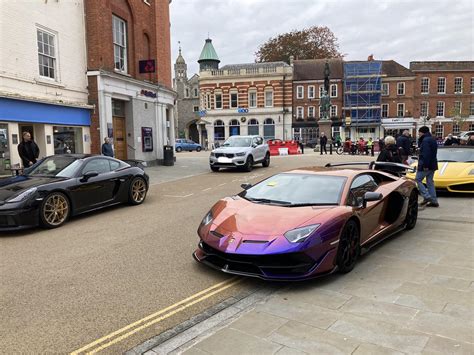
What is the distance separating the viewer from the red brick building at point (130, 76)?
1684 cm

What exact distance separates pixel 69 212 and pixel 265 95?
50.5 meters

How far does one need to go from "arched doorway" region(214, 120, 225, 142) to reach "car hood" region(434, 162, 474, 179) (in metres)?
48.6

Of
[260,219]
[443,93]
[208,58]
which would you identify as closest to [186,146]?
[208,58]

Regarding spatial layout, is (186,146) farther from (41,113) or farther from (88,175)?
(88,175)

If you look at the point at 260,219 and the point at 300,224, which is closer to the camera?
the point at 300,224

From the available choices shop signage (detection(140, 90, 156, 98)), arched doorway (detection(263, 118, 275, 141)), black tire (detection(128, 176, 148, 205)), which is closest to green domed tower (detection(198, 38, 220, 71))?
arched doorway (detection(263, 118, 275, 141))

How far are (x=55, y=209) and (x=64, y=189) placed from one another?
1.43ft

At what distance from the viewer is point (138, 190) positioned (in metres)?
10.0

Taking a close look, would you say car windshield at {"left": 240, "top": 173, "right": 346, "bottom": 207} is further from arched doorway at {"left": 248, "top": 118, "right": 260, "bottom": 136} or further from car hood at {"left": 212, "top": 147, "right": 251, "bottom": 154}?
arched doorway at {"left": 248, "top": 118, "right": 260, "bottom": 136}

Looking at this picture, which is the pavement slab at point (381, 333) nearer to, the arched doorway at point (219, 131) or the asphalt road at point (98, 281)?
the asphalt road at point (98, 281)

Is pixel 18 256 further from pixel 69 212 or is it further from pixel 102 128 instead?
pixel 102 128

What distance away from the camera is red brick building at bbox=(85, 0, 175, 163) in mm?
16844

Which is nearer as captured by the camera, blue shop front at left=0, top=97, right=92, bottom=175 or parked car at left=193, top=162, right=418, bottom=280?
parked car at left=193, top=162, right=418, bottom=280

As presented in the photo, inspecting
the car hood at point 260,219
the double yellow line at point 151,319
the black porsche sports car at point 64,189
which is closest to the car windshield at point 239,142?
the black porsche sports car at point 64,189
